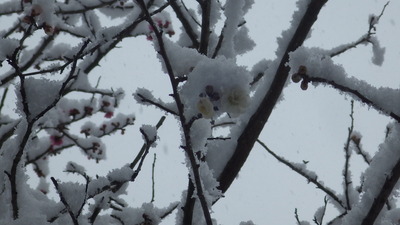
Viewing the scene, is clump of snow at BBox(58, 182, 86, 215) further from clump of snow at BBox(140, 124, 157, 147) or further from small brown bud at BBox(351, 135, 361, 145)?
small brown bud at BBox(351, 135, 361, 145)

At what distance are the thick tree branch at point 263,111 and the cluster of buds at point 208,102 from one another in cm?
87

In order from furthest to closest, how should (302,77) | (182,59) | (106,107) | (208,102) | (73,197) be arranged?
(106,107), (73,197), (182,59), (302,77), (208,102)

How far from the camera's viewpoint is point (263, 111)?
1990 millimetres

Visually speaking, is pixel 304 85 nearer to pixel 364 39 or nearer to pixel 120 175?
pixel 120 175

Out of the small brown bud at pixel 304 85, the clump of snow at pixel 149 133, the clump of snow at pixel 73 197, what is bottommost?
the clump of snow at pixel 73 197

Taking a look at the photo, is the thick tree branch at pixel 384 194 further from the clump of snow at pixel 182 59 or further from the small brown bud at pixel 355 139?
the small brown bud at pixel 355 139

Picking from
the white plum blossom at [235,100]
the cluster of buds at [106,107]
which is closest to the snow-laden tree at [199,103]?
the white plum blossom at [235,100]

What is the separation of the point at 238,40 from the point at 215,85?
63.9 inches

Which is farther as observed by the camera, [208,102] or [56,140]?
[56,140]

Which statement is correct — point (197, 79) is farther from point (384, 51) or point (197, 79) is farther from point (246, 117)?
point (384, 51)

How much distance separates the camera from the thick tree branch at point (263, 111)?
195 cm

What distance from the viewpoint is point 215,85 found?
1110 mm

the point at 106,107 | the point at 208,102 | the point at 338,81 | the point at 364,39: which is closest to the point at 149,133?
the point at 208,102

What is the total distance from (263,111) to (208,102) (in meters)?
0.97
